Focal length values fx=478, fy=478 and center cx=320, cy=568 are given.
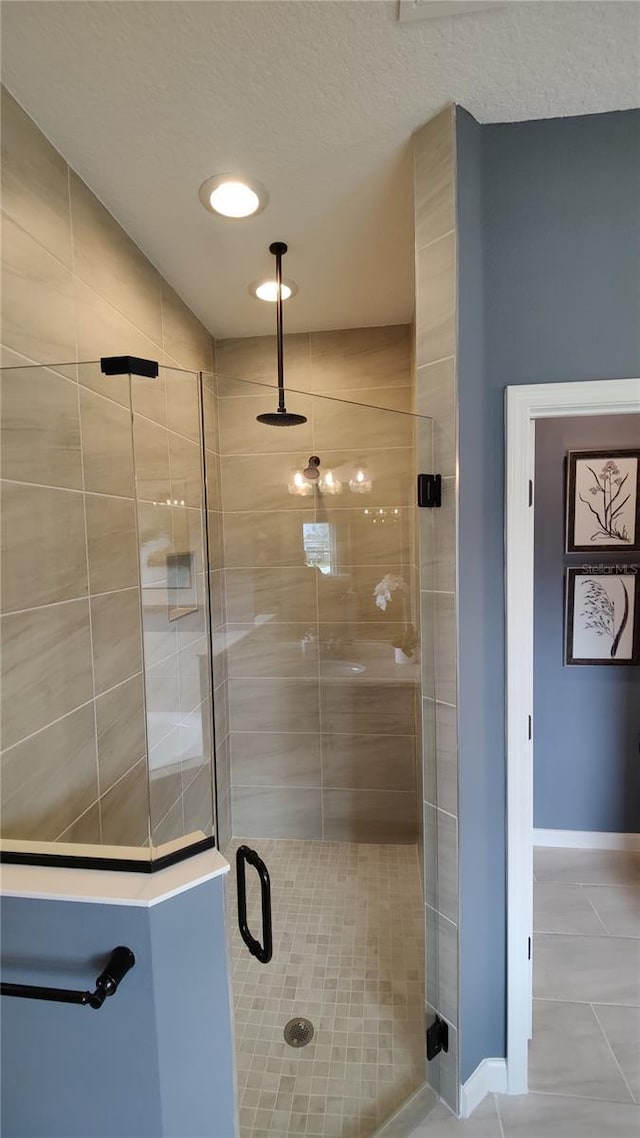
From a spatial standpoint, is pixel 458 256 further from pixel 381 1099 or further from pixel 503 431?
pixel 381 1099

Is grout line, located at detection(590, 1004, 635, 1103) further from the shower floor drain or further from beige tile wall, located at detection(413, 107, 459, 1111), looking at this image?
the shower floor drain

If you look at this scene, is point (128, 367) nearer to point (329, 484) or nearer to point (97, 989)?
point (329, 484)

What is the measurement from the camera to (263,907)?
43.1 inches

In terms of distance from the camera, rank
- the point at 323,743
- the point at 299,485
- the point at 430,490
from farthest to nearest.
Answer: the point at 323,743, the point at 299,485, the point at 430,490

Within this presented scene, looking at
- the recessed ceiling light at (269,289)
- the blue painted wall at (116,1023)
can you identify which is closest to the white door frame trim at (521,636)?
the blue painted wall at (116,1023)

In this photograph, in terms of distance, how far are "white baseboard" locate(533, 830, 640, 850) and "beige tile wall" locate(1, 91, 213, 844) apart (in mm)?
2172

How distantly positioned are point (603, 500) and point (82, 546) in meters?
2.42

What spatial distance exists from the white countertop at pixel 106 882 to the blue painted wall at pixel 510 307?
0.72m

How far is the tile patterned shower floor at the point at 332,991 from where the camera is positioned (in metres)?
1.30

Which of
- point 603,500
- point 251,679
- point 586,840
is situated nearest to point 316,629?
point 251,679

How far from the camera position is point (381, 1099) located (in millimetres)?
1318

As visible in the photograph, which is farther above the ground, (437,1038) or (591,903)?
(437,1038)

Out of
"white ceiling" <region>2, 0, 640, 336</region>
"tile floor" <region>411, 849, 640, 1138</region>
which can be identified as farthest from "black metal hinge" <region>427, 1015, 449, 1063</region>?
"white ceiling" <region>2, 0, 640, 336</region>

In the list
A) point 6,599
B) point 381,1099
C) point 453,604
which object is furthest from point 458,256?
point 381,1099
